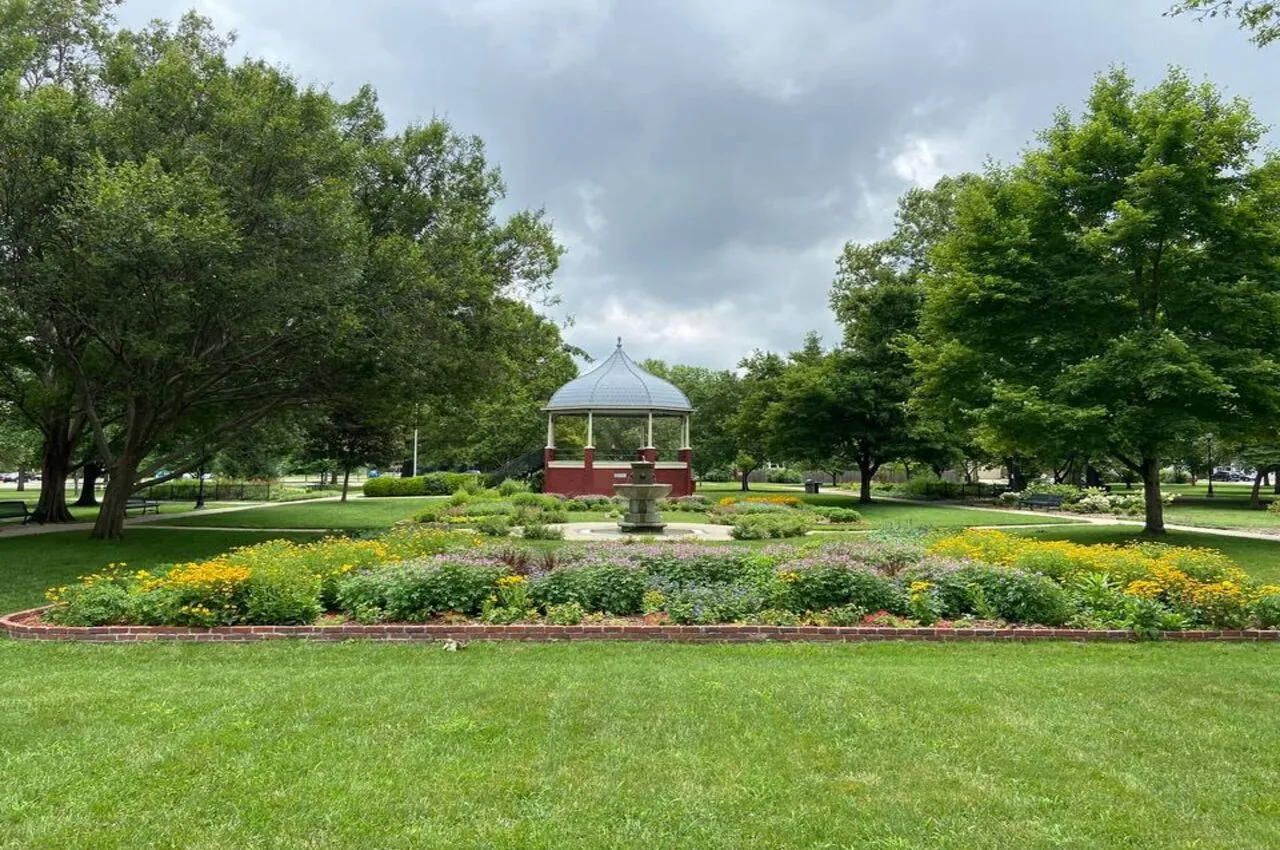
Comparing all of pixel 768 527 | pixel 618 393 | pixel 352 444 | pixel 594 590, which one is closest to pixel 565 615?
pixel 594 590

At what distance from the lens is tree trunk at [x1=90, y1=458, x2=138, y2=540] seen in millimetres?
16953

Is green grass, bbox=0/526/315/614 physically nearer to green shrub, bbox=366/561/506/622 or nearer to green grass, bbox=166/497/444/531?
green grass, bbox=166/497/444/531

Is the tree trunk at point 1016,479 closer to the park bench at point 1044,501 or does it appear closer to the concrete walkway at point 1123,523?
the park bench at point 1044,501

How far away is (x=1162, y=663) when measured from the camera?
6.62 metres

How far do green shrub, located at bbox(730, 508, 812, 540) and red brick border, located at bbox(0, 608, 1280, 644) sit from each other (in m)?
9.70

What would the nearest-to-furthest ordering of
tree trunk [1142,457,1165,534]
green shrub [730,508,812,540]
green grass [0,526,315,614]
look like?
green grass [0,526,315,614], green shrub [730,508,812,540], tree trunk [1142,457,1165,534]

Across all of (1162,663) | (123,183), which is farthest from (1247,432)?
(123,183)

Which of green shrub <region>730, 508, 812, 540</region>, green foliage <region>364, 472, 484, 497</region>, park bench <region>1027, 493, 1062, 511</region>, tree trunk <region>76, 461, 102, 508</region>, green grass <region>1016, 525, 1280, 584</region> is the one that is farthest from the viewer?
green foliage <region>364, 472, 484, 497</region>

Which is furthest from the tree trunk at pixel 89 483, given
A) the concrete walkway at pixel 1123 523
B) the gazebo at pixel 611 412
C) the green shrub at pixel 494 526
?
the concrete walkway at pixel 1123 523

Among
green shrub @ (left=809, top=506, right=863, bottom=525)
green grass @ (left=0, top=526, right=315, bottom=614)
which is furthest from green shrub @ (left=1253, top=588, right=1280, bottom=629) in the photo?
green shrub @ (left=809, top=506, right=863, bottom=525)

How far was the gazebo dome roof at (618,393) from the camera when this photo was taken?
105 ft

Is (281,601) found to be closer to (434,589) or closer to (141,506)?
(434,589)

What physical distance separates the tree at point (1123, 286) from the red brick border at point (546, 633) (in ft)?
29.3

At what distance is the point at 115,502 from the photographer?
675 inches
